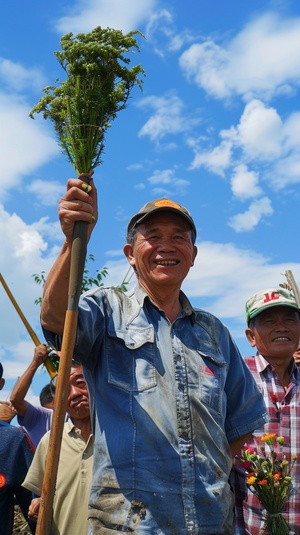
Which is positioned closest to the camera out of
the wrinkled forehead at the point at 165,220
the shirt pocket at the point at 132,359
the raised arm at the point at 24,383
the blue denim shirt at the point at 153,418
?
the blue denim shirt at the point at 153,418

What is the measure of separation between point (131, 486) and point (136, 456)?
126 mm

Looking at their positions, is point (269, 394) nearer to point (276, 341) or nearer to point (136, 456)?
point (276, 341)

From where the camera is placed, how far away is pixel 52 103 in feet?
11.3

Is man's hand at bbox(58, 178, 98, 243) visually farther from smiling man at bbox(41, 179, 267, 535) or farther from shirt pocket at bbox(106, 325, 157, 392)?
shirt pocket at bbox(106, 325, 157, 392)

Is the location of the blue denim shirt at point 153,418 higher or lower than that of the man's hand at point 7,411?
lower

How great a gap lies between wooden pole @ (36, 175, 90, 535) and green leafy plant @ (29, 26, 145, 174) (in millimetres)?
452

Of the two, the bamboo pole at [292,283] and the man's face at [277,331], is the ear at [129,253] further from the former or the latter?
the bamboo pole at [292,283]

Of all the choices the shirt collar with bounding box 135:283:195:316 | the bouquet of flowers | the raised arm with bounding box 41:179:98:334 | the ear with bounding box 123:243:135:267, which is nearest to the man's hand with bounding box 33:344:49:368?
the bouquet of flowers

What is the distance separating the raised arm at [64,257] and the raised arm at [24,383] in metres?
4.15

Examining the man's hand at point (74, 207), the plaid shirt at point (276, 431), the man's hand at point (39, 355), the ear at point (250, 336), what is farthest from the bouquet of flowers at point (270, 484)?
the man's hand at point (39, 355)

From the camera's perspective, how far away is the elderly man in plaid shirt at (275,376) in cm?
442

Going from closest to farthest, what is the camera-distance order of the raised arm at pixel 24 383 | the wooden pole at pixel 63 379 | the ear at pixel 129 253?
the wooden pole at pixel 63 379
the ear at pixel 129 253
the raised arm at pixel 24 383

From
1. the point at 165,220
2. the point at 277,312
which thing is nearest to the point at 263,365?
the point at 277,312

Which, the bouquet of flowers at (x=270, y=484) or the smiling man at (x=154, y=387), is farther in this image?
the bouquet of flowers at (x=270, y=484)
